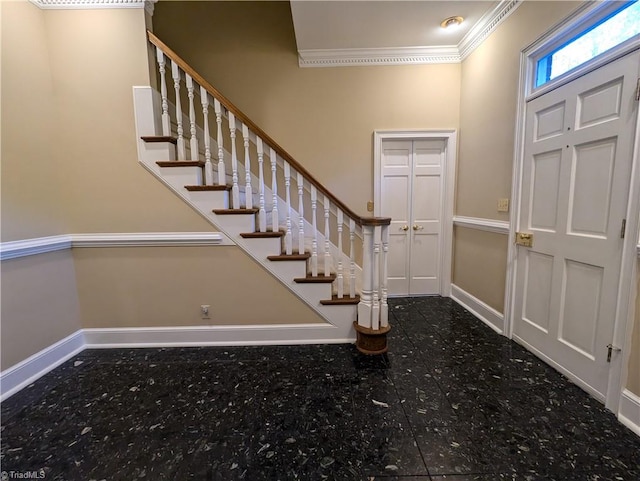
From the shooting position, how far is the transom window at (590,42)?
152cm

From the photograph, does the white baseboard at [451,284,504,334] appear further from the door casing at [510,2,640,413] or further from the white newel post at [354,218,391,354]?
the white newel post at [354,218,391,354]

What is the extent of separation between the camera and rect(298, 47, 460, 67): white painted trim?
10.00ft

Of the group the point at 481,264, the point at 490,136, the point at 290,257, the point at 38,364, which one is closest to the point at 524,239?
the point at 481,264

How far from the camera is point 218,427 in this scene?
1.55m

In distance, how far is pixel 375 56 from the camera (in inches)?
121

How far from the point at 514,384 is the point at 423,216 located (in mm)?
2044

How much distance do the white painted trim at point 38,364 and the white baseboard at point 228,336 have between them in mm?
125

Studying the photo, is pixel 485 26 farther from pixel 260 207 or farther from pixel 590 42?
pixel 260 207

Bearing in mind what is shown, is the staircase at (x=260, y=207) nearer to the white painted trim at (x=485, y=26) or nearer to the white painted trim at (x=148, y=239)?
the white painted trim at (x=148, y=239)

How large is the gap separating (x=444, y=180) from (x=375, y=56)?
1616 mm

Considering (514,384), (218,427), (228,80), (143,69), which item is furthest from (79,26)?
(514,384)

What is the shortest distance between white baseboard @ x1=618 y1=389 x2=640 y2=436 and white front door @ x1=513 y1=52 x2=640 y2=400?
0.14 m

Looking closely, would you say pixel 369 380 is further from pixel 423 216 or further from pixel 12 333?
pixel 12 333

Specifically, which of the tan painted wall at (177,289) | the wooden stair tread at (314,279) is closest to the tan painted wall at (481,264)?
the wooden stair tread at (314,279)
